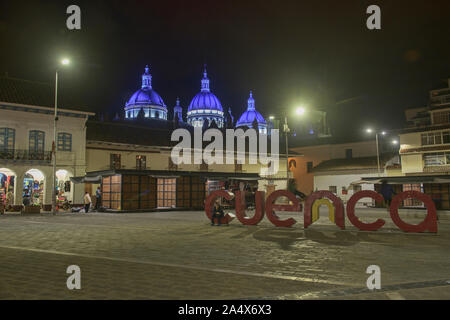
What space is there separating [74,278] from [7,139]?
33.2 meters

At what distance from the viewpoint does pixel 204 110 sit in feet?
335

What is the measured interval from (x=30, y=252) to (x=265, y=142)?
52061mm

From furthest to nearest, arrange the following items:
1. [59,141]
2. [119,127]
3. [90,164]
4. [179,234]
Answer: [119,127] < [90,164] < [59,141] < [179,234]

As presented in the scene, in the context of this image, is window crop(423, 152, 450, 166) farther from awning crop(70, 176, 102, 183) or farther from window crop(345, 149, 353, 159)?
awning crop(70, 176, 102, 183)

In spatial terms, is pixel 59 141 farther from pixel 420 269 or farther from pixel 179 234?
pixel 420 269

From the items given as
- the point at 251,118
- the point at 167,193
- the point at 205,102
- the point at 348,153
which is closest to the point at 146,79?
the point at 205,102

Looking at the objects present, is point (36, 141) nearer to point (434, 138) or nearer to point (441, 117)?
point (434, 138)

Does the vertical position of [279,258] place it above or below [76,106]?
below

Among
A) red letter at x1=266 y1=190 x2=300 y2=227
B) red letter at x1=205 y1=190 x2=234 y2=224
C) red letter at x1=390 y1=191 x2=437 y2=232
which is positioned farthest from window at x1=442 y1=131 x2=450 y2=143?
red letter at x1=205 y1=190 x2=234 y2=224

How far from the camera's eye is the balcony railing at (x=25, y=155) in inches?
1347

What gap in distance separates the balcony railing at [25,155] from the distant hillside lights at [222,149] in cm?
1538

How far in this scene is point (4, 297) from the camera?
5.82 metres

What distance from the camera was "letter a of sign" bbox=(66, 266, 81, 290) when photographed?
651cm
